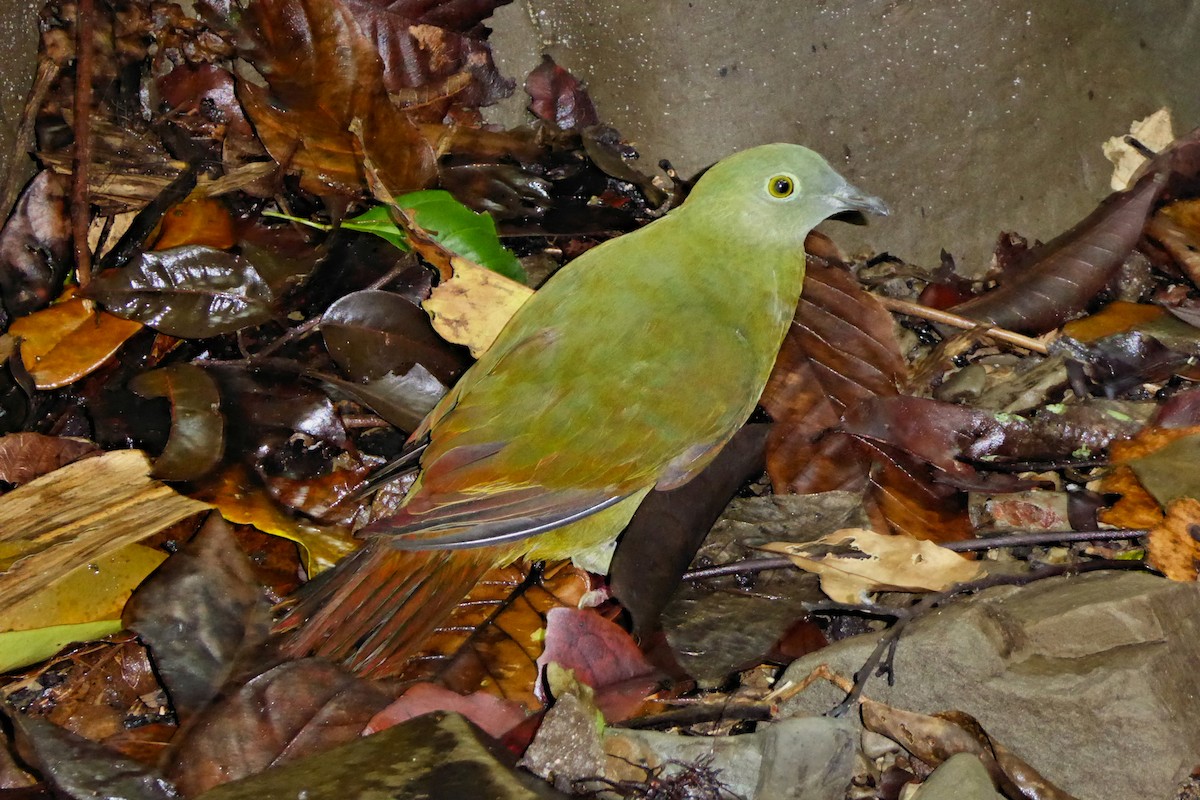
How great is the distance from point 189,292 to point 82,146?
0.54m

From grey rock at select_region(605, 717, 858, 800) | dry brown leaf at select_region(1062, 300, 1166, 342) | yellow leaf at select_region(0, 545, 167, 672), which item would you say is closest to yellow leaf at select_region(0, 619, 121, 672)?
yellow leaf at select_region(0, 545, 167, 672)

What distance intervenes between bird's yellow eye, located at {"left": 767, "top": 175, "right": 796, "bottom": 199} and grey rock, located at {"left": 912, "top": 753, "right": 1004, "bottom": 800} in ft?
4.74

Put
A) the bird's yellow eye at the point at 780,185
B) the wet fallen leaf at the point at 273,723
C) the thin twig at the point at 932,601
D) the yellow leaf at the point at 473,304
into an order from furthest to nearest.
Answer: the yellow leaf at the point at 473,304 < the bird's yellow eye at the point at 780,185 < the thin twig at the point at 932,601 < the wet fallen leaf at the point at 273,723

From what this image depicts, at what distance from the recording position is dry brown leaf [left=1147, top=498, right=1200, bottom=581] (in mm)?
2684

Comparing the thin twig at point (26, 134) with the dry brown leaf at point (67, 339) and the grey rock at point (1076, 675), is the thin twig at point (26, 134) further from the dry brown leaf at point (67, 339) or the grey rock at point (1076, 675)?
the grey rock at point (1076, 675)

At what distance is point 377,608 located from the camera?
2.56m

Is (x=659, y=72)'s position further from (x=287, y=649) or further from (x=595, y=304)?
(x=287, y=649)

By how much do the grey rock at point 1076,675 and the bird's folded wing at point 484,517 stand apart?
2.29ft

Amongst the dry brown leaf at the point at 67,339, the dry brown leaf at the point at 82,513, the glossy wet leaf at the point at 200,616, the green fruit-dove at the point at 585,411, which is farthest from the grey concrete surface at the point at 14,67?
the green fruit-dove at the point at 585,411

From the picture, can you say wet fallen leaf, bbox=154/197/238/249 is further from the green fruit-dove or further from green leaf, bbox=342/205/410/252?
the green fruit-dove

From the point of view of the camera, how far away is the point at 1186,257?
3.52m

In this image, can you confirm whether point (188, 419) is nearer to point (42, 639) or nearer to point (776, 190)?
point (42, 639)

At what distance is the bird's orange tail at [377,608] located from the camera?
2520 millimetres

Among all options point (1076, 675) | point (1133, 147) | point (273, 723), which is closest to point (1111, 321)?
point (1133, 147)
